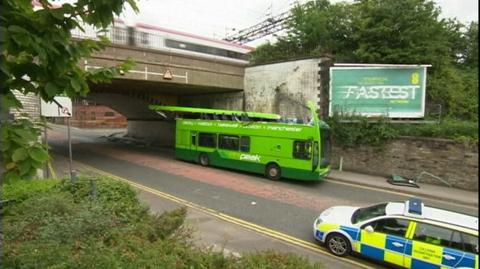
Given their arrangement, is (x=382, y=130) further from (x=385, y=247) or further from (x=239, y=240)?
(x=239, y=240)

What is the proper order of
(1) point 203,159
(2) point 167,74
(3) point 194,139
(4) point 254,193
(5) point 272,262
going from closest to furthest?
(5) point 272,262
(4) point 254,193
(1) point 203,159
(3) point 194,139
(2) point 167,74

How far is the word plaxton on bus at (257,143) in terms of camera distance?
15664 millimetres

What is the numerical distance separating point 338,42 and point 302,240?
16.8m

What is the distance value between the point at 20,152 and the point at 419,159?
17.5 meters

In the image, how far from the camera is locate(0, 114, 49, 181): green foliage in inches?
105

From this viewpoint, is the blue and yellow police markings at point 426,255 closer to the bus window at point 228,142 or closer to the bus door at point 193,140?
the bus window at point 228,142

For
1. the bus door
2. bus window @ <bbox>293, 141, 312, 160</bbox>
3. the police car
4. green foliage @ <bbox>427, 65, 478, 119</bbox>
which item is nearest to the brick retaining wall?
green foliage @ <bbox>427, 65, 478, 119</bbox>

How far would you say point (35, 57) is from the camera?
299cm

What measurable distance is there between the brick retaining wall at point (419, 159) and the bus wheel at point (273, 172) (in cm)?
454

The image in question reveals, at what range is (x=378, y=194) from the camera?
14.8 m

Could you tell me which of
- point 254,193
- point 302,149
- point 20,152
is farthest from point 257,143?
point 20,152

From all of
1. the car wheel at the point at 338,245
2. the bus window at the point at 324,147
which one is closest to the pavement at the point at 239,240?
the car wheel at the point at 338,245

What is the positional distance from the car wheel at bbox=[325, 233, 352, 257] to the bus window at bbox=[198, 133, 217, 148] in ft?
36.5

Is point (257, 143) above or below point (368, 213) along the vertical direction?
above
